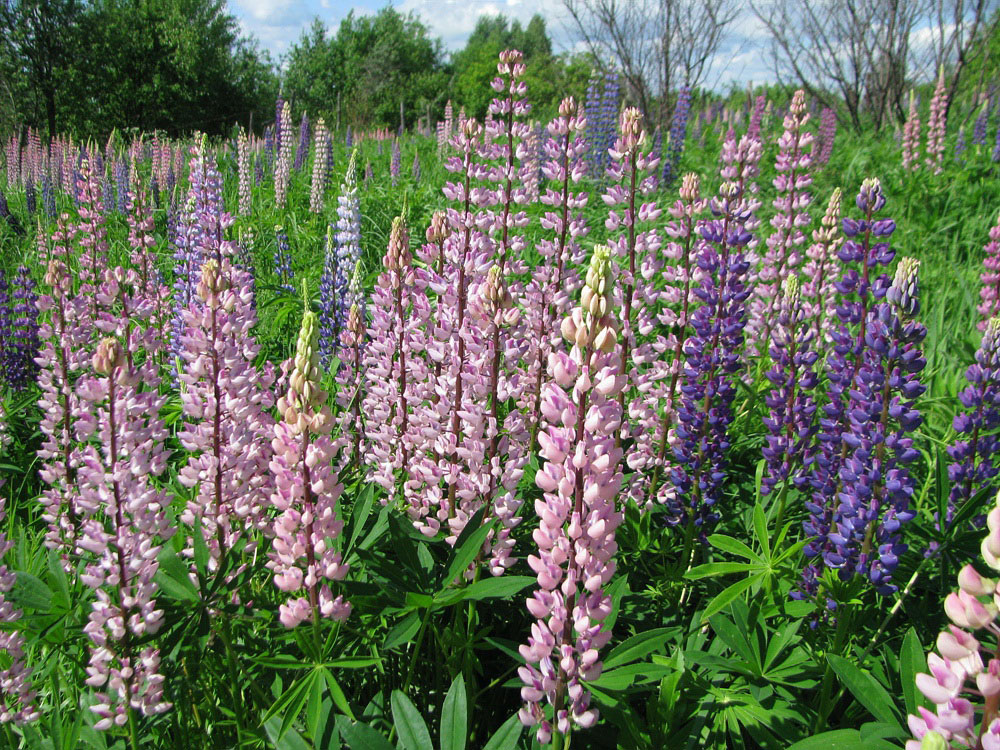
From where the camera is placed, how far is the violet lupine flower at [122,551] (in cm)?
149

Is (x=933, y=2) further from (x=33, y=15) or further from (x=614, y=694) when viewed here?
(x=33, y=15)

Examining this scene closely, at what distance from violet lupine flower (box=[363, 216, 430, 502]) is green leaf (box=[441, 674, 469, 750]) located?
0.78 m

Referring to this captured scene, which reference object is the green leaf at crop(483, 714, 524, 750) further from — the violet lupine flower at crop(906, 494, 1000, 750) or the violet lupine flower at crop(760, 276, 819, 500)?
the violet lupine flower at crop(760, 276, 819, 500)

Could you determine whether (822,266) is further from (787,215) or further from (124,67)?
(124,67)

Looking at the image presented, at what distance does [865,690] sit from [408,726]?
37.0 inches

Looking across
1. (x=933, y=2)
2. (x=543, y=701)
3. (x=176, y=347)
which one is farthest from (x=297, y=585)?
(x=933, y=2)

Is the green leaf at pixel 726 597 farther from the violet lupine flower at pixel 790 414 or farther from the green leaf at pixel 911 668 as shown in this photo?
the violet lupine flower at pixel 790 414

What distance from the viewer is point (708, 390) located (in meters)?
2.33

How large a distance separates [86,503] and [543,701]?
3.70ft

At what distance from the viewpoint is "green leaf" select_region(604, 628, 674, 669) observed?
1.47 meters

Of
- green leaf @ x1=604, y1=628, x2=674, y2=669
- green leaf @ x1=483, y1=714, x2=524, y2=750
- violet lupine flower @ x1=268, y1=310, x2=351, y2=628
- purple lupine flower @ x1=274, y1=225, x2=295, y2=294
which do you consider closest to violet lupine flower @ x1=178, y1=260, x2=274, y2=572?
violet lupine flower @ x1=268, y1=310, x2=351, y2=628

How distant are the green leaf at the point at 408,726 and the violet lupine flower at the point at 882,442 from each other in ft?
3.75

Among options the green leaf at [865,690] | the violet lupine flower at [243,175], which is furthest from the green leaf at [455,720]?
the violet lupine flower at [243,175]

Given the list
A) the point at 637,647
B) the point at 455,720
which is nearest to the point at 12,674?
the point at 455,720
